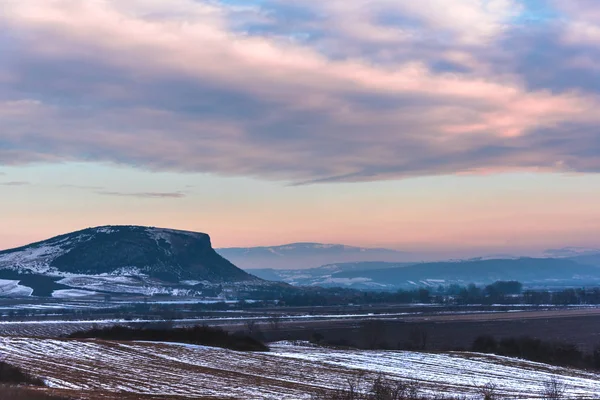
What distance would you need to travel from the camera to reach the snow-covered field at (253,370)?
130ft

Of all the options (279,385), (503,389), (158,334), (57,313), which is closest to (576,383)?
(503,389)

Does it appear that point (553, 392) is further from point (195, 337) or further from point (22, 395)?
point (195, 337)

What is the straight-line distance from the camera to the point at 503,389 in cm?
4494

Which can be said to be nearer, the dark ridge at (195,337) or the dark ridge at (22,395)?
the dark ridge at (22,395)

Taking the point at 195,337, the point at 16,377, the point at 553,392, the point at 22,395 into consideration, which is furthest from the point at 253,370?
the point at 22,395

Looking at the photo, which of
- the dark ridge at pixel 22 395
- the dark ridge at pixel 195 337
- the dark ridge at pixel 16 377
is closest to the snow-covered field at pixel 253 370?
the dark ridge at pixel 16 377

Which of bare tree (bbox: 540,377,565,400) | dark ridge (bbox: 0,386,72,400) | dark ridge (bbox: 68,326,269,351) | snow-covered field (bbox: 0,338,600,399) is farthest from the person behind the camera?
dark ridge (bbox: 68,326,269,351)

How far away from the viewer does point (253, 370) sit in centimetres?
5166

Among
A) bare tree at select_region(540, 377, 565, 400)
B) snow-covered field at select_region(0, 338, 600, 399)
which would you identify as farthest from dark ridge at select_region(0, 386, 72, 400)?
bare tree at select_region(540, 377, 565, 400)

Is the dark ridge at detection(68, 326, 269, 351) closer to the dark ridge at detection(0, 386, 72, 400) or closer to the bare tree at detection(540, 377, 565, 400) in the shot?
the bare tree at detection(540, 377, 565, 400)

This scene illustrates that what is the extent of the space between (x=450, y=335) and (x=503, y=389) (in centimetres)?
6165

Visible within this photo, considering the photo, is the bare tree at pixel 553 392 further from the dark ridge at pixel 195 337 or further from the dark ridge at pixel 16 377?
the dark ridge at pixel 195 337

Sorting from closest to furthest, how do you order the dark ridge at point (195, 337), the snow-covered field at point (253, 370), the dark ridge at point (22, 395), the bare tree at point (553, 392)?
the dark ridge at point (22, 395)
the bare tree at point (553, 392)
the snow-covered field at point (253, 370)
the dark ridge at point (195, 337)

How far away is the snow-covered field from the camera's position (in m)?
39.7
